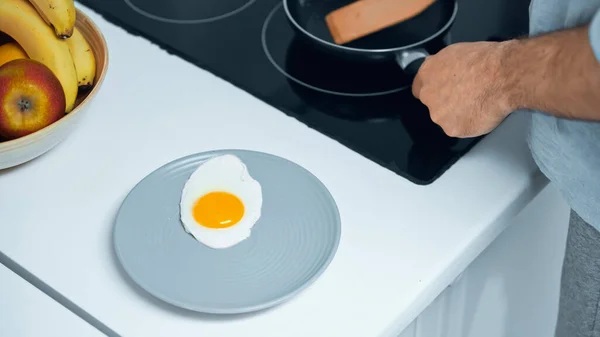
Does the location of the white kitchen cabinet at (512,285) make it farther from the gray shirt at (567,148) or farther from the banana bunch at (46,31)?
the banana bunch at (46,31)

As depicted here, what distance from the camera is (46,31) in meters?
0.99

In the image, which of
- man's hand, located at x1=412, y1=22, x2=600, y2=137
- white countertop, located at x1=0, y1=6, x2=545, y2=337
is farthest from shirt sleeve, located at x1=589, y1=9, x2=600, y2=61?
white countertop, located at x1=0, y1=6, x2=545, y2=337

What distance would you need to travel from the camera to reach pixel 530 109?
2.73 ft

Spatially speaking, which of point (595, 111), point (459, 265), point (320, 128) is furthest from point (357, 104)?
point (595, 111)

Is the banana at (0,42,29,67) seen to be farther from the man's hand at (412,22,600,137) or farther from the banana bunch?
the man's hand at (412,22,600,137)

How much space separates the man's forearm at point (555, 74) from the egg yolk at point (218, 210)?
1.04ft

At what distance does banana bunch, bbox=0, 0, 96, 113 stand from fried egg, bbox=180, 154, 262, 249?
202 millimetres

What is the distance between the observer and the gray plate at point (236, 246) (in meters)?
0.83

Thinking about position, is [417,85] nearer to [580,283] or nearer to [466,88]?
[466,88]

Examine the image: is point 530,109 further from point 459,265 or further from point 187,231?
point 187,231

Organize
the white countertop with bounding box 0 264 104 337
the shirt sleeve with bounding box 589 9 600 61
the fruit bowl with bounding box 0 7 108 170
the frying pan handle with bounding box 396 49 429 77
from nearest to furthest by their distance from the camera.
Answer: the shirt sleeve with bounding box 589 9 600 61, the white countertop with bounding box 0 264 104 337, the fruit bowl with bounding box 0 7 108 170, the frying pan handle with bounding box 396 49 429 77

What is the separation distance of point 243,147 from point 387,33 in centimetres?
31

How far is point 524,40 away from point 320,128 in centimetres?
29

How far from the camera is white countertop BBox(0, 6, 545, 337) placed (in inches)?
32.9
